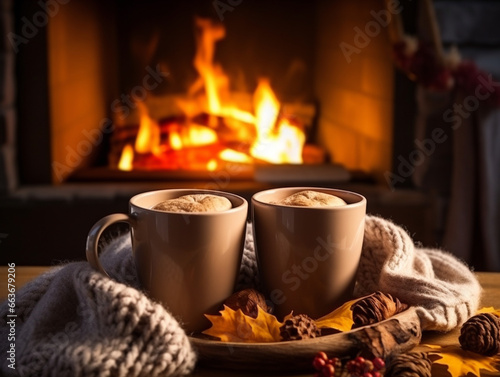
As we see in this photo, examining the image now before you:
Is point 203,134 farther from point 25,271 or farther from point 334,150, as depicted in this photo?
point 25,271

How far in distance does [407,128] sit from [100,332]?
140 centimetres

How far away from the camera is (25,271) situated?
91 centimetres

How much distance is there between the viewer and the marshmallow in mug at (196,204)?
0.67 metres

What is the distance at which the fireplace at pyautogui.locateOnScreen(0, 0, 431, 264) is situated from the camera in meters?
1.81

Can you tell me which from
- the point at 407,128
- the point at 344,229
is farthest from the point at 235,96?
the point at 344,229

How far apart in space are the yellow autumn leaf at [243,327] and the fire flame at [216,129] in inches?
54.1

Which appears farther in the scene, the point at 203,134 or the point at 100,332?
the point at 203,134

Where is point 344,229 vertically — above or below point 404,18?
below

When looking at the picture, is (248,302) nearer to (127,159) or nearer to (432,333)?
(432,333)

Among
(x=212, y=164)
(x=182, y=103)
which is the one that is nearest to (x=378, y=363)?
(x=212, y=164)

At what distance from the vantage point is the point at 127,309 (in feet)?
1.95

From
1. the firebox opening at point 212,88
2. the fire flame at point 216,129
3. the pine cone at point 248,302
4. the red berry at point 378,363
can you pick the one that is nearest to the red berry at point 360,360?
the red berry at point 378,363

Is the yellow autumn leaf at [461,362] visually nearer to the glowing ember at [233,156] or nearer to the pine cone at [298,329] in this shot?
the pine cone at [298,329]

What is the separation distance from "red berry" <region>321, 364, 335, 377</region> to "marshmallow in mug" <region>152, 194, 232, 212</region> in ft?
0.60
